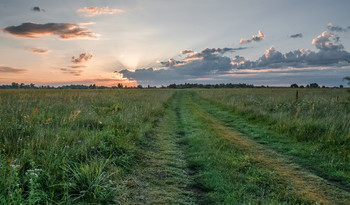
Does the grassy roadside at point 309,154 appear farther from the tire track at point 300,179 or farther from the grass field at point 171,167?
the tire track at point 300,179

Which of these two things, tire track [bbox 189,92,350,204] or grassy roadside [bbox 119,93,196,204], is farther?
tire track [bbox 189,92,350,204]

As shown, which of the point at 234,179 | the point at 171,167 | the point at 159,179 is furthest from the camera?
the point at 171,167

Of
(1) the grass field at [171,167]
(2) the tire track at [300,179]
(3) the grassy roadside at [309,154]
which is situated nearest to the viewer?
(1) the grass field at [171,167]

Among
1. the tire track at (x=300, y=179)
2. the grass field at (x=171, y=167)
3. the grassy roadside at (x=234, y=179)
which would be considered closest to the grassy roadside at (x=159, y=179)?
the grass field at (x=171, y=167)

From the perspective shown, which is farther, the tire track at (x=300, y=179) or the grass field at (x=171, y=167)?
the tire track at (x=300, y=179)

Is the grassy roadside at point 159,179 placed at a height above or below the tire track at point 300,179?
above

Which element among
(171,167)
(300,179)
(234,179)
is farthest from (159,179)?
(300,179)

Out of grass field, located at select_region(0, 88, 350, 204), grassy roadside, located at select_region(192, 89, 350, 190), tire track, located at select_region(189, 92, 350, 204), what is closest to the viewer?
grass field, located at select_region(0, 88, 350, 204)

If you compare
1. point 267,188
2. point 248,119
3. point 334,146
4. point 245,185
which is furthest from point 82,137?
point 248,119

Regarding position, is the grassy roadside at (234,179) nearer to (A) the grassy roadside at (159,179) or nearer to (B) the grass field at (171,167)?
(B) the grass field at (171,167)

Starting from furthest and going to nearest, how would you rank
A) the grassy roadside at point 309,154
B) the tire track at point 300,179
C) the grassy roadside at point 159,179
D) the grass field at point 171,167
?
1. the grassy roadside at point 309,154
2. the tire track at point 300,179
3. the grassy roadside at point 159,179
4. the grass field at point 171,167

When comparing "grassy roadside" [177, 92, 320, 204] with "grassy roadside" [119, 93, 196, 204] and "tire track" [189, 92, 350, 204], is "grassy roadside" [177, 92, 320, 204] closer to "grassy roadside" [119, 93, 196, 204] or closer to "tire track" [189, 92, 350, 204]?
"tire track" [189, 92, 350, 204]

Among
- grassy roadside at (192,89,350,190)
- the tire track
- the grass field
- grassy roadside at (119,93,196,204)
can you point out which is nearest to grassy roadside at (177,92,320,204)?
the grass field

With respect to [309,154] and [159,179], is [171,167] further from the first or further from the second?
[309,154]
